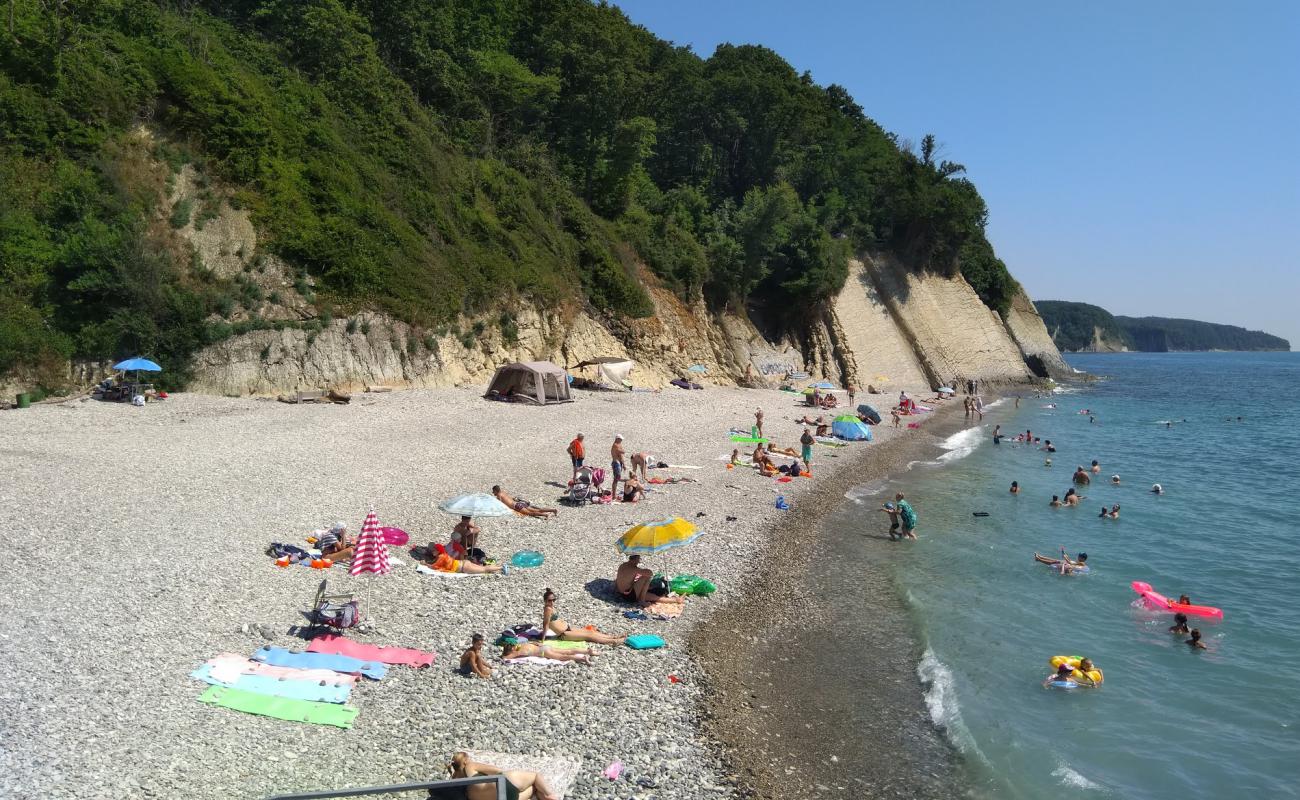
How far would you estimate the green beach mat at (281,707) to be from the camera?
8.66 metres

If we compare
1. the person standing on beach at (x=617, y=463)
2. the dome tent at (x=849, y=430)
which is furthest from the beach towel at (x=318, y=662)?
the dome tent at (x=849, y=430)

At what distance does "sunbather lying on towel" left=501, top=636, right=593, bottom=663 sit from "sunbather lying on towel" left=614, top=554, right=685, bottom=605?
2.29 metres

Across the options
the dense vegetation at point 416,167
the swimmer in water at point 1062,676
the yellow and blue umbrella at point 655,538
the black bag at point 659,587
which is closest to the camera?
the swimmer in water at point 1062,676

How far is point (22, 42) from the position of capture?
2581 cm

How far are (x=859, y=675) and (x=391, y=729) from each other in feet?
21.8

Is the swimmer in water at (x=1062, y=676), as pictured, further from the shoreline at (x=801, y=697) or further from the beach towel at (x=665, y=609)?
the beach towel at (x=665, y=609)

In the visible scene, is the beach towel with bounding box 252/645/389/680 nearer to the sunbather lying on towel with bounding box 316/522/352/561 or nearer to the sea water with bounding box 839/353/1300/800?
the sunbather lying on towel with bounding box 316/522/352/561

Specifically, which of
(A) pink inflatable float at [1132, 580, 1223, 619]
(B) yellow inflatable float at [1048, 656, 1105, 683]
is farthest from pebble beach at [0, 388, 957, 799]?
(A) pink inflatable float at [1132, 580, 1223, 619]

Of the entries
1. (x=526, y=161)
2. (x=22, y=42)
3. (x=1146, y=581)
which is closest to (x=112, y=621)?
(x=1146, y=581)

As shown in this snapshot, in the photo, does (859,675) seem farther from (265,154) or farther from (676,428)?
(265,154)

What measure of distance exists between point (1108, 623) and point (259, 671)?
13831mm

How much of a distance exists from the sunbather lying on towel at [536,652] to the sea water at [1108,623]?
4.80 m

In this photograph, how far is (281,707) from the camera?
8.78 meters

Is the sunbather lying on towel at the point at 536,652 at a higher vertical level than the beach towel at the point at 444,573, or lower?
lower
